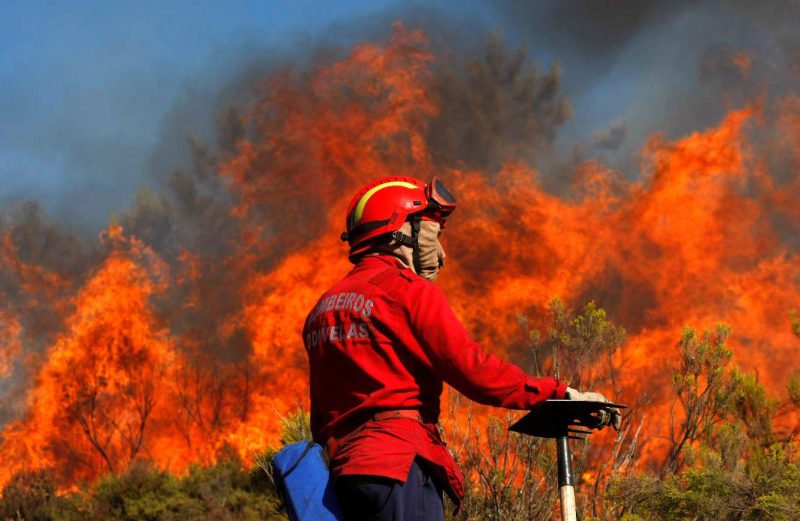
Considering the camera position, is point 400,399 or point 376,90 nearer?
point 400,399

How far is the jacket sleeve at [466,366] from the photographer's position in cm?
296

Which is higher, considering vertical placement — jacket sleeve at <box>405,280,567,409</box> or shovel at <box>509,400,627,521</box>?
jacket sleeve at <box>405,280,567,409</box>

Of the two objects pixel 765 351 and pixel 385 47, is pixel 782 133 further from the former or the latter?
pixel 385 47

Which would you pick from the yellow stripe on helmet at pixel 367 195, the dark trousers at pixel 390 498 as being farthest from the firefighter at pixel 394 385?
the yellow stripe on helmet at pixel 367 195

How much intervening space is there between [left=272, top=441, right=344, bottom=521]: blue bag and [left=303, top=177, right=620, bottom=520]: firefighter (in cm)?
4

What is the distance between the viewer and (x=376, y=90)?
2066cm

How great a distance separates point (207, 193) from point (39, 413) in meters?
6.11

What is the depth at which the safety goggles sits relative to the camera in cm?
349

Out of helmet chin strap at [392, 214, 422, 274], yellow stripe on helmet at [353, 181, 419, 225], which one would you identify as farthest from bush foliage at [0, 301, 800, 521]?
yellow stripe on helmet at [353, 181, 419, 225]

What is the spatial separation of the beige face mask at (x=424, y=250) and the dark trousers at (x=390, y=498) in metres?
0.78

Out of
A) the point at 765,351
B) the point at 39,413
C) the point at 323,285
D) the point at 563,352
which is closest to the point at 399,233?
the point at 563,352

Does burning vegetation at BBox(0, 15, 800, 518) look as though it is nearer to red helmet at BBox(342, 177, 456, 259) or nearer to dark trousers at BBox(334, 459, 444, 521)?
red helmet at BBox(342, 177, 456, 259)

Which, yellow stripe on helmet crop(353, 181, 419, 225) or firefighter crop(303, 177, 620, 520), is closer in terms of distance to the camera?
firefighter crop(303, 177, 620, 520)

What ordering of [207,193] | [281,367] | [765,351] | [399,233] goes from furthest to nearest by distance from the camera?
[207,193], [281,367], [765,351], [399,233]
